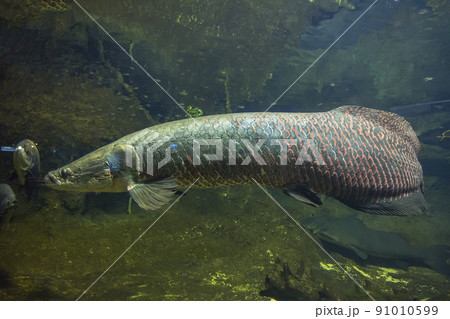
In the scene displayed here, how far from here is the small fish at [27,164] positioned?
2.94m

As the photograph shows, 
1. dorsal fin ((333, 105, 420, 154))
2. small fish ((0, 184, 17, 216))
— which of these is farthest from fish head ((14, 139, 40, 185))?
dorsal fin ((333, 105, 420, 154))

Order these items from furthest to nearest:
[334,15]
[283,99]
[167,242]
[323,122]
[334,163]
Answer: [283,99]
[334,15]
[167,242]
[323,122]
[334,163]

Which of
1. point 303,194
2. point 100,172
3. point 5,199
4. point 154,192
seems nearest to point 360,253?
point 303,194

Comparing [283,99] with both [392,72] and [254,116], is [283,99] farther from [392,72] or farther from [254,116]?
[254,116]

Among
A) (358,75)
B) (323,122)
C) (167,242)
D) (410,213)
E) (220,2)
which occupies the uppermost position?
(220,2)

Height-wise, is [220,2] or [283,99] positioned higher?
[220,2]

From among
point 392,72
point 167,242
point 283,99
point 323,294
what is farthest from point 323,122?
point 392,72

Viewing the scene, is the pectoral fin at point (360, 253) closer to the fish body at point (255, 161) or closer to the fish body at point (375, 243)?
the fish body at point (375, 243)

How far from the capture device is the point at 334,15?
9.01 metres

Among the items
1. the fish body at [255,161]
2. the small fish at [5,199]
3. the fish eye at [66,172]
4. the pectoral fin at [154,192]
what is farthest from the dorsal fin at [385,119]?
the small fish at [5,199]

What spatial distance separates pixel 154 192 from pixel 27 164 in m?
1.94

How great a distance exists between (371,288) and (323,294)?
66cm

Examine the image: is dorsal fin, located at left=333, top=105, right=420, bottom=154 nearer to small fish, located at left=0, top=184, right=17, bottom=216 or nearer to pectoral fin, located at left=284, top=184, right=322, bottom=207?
pectoral fin, located at left=284, top=184, right=322, bottom=207

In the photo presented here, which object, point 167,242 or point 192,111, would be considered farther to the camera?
point 192,111
